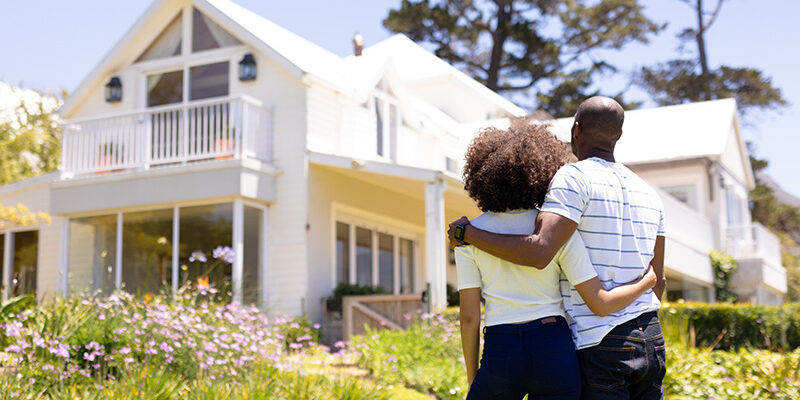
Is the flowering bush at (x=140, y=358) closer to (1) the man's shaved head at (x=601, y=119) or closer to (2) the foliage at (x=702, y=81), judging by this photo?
(1) the man's shaved head at (x=601, y=119)

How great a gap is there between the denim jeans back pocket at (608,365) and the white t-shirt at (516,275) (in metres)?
0.19

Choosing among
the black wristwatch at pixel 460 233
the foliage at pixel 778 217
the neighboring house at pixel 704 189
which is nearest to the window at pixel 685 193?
the neighboring house at pixel 704 189

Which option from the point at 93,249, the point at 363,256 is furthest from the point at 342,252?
the point at 93,249

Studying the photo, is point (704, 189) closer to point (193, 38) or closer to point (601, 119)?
point (193, 38)

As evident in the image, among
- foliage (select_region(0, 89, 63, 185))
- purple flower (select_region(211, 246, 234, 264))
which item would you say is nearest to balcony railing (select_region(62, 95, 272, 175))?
purple flower (select_region(211, 246, 234, 264))

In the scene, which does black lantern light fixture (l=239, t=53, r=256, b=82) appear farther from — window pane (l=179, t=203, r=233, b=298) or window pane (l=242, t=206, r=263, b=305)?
window pane (l=179, t=203, r=233, b=298)

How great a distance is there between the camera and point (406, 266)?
16578mm

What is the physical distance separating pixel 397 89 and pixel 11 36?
1150 cm

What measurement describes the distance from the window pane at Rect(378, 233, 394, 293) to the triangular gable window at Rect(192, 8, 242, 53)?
439 cm

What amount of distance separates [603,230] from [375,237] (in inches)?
490

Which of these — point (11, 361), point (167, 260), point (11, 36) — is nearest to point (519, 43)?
point (11, 36)

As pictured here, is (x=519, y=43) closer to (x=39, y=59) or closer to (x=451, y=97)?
(x=451, y=97)

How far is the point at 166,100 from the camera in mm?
14844

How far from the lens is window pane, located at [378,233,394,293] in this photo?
15461mm
